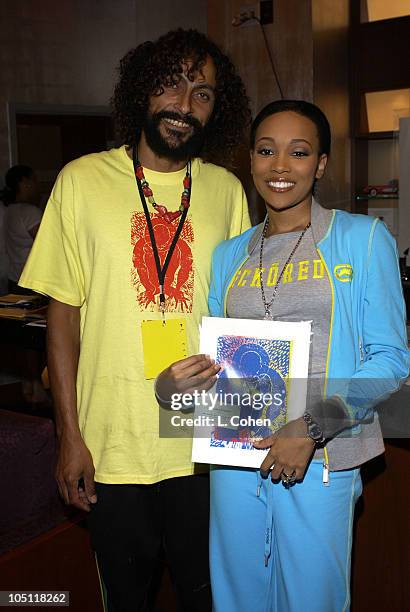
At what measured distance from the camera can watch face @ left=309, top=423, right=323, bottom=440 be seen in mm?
1470

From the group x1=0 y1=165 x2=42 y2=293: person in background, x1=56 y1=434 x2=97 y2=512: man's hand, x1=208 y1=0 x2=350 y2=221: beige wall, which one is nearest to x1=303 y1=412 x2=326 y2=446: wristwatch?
x1=56 y1=434 x2=97 y2=512: man's hand

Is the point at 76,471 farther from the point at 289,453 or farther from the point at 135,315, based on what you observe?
the point at 289,453

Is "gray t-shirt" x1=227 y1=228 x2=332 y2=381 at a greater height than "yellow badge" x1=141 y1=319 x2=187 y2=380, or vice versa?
"gray t-shirt" x1=227 y1=228 x2=332 y2=381

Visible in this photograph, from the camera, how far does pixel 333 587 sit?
154cm

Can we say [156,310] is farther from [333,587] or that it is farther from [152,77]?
[333,587]

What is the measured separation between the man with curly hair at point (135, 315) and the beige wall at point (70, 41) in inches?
209

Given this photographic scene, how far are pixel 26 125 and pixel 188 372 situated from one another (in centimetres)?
627

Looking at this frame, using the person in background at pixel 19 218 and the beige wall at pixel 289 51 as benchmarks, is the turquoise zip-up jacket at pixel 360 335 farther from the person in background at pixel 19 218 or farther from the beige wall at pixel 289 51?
the person in background at pixel 19 218

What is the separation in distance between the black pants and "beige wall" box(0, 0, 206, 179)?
5.57m

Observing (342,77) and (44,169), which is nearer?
(342,77)

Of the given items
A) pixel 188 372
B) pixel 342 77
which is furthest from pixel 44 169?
pixel 188 372

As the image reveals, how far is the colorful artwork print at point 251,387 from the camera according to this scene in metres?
1.55

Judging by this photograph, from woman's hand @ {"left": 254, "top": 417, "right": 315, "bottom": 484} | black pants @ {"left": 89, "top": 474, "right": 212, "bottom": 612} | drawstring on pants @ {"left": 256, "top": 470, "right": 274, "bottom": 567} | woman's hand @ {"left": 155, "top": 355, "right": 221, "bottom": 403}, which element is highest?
woman's hand @ {"left": 155, "top": 355, "right": 221, "bottom": 403}

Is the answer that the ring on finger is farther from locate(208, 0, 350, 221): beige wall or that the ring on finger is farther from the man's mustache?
locate(208, 0, 350, 221): beige wall
